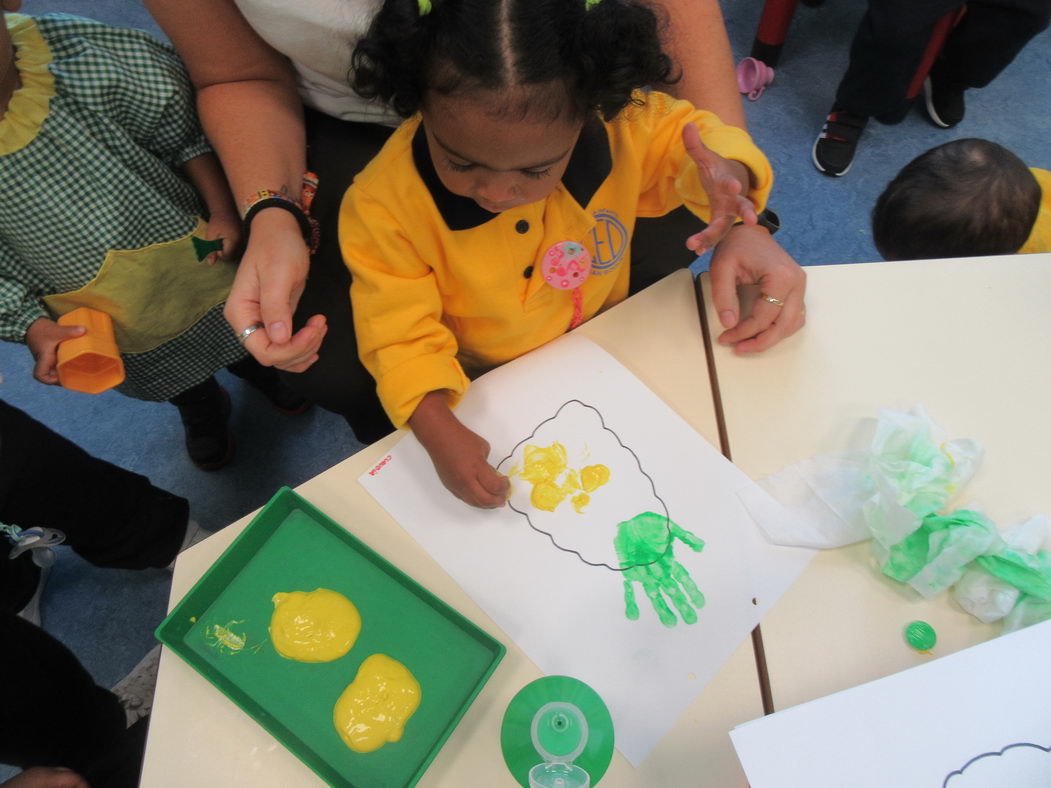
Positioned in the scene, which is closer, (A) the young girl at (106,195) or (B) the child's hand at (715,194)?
(B) the child's hand at (715,194)

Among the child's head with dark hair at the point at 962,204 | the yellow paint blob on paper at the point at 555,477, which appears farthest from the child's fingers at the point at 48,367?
the child's head with dark hair at the point at 962,204

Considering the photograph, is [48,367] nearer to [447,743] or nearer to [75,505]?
[75,505]

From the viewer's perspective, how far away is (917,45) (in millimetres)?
1361

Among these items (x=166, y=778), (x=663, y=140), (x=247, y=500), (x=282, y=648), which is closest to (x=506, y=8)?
(x=663, y=140)

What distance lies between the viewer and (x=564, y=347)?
0.68m

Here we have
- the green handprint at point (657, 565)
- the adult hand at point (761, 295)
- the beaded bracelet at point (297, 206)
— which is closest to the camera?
the green handprint at point (657, 565)

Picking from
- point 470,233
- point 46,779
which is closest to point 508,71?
point 470,233

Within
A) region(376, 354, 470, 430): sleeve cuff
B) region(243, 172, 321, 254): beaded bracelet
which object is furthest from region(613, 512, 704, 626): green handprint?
region(243, 172, 321, 254): beaded bracelet

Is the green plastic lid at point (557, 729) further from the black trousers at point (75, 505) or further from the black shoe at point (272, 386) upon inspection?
the black shoe at point (272, 386)

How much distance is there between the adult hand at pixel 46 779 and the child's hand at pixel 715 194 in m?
0.78

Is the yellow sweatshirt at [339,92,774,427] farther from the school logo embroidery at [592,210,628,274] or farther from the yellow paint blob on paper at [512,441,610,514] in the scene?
the yellow paint blob on paper at [512,441,610,514]

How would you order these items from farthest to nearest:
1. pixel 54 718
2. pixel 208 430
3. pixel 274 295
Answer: pixel 208 430 < pixel 54 718 < pixel 274 295

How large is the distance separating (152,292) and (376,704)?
0.63m

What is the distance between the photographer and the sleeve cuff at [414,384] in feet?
2.05
